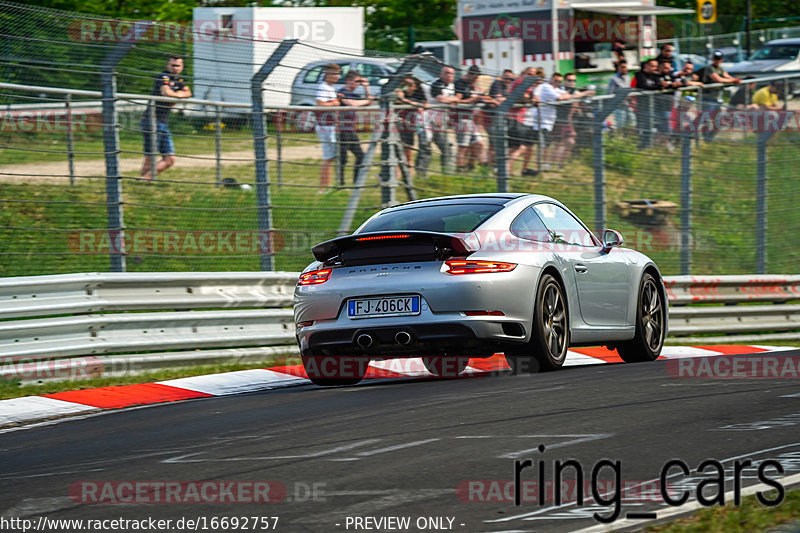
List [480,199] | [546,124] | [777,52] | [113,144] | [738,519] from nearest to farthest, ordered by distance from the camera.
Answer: [738,519]
[480,199]
[113,144]
[546,124]
[777,52]

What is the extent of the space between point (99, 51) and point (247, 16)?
821 inches

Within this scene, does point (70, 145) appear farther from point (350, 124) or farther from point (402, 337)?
point (402, 337)

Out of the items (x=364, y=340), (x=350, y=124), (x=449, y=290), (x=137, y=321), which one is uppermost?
(x=350, y=124)

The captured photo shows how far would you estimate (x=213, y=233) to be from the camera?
1216cm

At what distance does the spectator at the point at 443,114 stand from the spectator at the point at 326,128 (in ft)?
3.54

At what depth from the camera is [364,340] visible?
8.77 metres

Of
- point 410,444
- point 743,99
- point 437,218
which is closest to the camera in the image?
point 410,444

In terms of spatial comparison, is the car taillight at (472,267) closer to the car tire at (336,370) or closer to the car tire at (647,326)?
the car tire at (336,370)

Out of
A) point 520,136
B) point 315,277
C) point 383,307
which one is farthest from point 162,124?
point 520,136

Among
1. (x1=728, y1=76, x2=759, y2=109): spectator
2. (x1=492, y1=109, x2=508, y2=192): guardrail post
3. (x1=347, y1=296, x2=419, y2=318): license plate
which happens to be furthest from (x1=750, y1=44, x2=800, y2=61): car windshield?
(x1=347, y1=296, x2=419, y2=318): license plate

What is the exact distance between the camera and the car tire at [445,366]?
10.8 metres

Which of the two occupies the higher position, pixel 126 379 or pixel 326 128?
pixel 326 128

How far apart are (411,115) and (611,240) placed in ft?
11.5

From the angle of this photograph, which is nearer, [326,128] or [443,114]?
[326,128]
